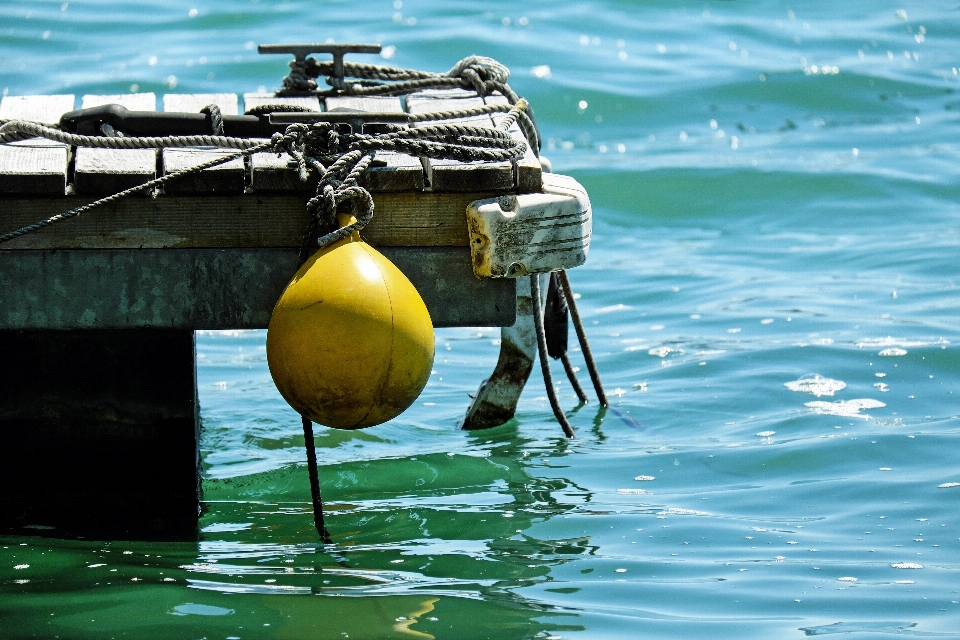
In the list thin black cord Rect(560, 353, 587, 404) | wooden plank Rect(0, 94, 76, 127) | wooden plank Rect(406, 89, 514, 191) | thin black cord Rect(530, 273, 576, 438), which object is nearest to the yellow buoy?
wooden plank Rect(406, 89, 514, 191)

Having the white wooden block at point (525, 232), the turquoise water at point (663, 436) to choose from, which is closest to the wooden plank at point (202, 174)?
the white wooden block at point (525, 232)

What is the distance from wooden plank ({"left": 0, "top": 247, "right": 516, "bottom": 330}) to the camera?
3.72 meters

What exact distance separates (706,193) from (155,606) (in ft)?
24.2

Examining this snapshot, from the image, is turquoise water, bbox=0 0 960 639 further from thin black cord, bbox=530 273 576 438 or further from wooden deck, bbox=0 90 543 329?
wooden deck, bbox=0 90 543 329

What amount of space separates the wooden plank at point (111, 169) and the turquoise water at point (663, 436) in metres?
1.08

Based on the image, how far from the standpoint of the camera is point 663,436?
5578 mm

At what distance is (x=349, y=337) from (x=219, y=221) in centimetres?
60

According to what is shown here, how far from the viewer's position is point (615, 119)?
12.3m

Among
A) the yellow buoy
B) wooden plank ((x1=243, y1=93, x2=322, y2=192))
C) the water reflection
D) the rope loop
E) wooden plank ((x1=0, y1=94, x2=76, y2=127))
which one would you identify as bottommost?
the water reflection

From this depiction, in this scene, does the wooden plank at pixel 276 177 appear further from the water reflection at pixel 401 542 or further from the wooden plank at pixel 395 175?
the water reflection at pixel 401 542

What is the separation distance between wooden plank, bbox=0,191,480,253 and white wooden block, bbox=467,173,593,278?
0.27 feet

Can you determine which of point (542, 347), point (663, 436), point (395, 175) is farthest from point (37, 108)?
A: point (663, 436)

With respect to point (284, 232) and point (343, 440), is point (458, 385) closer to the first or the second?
point (343, 440)

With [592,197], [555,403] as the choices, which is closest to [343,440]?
[555,403]
